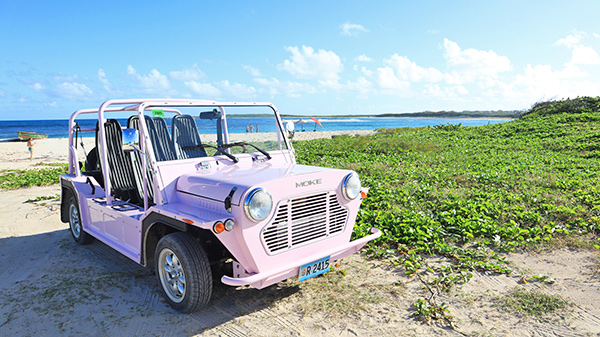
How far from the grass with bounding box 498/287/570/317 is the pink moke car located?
1.50 meters

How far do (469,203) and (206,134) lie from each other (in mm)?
4965

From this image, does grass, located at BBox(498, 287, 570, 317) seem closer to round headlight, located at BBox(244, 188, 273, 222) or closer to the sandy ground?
the sandy ground

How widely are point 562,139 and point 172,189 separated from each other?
59.4 feet

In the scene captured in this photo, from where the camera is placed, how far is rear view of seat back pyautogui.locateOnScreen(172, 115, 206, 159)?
4984 mm

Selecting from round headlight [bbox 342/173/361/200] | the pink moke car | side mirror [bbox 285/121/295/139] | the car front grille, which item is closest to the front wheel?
the pink moke car

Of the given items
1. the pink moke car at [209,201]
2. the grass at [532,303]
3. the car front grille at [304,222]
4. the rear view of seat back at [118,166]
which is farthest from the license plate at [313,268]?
the rear view of seat back at [118,166]

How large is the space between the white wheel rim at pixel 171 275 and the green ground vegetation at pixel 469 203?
2389 millimetres

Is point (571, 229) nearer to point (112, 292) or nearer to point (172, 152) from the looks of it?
point (172, 152)

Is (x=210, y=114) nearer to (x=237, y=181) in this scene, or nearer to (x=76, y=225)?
(x=237, y=181)

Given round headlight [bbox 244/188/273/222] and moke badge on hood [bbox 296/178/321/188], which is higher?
moke badge on hood [bbox 296/178/321/188]

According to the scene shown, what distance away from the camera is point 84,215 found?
5.84m

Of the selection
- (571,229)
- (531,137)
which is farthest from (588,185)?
(531,137)

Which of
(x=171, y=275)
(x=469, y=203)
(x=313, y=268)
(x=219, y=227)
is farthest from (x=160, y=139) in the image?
(x=469, y=203)

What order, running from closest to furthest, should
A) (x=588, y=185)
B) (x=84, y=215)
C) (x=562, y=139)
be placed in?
1. (x=84, y=215)
2. (x=588, y=185)
3. (x=562, y=139)
